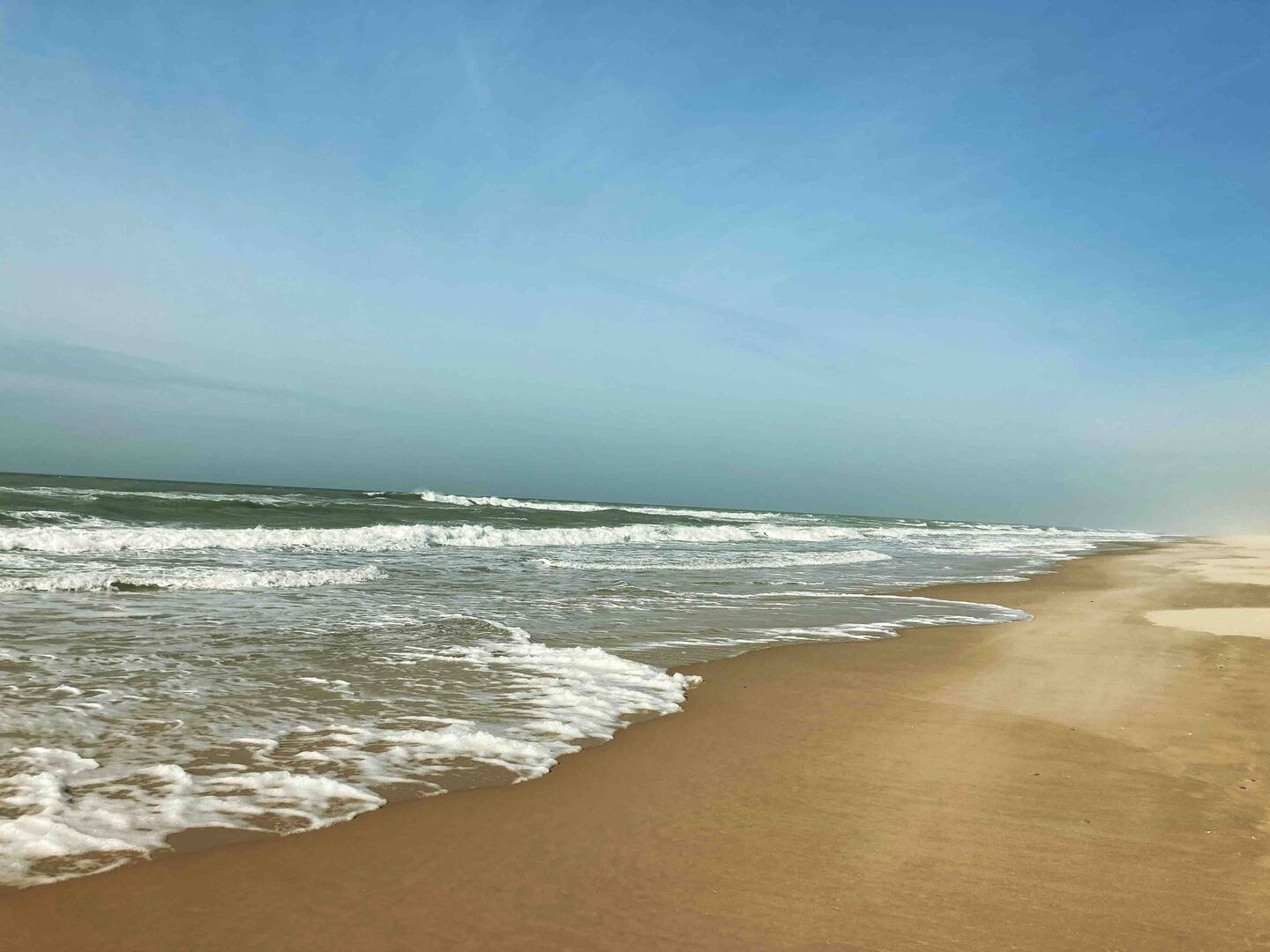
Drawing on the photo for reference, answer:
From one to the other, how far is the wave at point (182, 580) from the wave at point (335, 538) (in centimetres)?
513

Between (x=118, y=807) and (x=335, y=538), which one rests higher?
(x=335, y=538)

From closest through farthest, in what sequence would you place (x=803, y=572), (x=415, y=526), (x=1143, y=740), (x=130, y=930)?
(x=130, y=930), (x=1143, y=740), (x=803, y=572), (x=415, y=526)

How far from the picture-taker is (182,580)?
12.1m

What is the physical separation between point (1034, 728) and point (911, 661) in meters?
2.51

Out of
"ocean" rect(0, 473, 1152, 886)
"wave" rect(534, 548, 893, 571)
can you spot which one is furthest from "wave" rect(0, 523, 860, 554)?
"wave" rect(534, 548, 893, 571)

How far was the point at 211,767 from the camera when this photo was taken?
436 centimetres

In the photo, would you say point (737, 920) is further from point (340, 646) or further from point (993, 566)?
point (993, 566)

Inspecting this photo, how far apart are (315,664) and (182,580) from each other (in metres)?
6.56

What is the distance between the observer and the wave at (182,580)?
11172 mm

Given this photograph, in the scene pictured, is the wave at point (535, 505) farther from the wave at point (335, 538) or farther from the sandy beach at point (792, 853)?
the sandy beach at point (792, 853)

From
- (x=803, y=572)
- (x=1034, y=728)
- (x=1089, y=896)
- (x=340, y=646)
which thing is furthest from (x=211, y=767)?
(x=803, y=572)

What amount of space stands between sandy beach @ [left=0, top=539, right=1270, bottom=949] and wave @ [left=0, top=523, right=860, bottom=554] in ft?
53.2

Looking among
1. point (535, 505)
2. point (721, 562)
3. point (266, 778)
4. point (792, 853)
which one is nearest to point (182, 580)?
point (266, 778)

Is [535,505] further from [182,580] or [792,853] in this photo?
[792,853]
